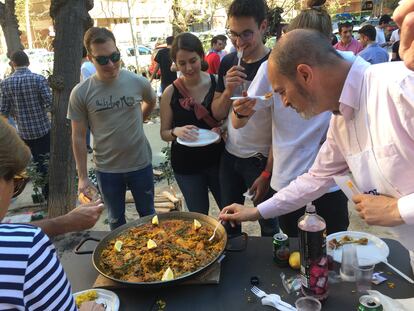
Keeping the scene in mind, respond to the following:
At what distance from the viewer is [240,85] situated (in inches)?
91.4

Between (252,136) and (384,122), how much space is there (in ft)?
3.70

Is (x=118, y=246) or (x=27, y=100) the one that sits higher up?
(x=27, y=100)

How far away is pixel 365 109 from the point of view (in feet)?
4.33

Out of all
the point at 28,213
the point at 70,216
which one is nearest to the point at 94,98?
the point at 70,216

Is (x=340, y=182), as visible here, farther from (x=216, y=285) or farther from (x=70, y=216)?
(x=70, y=216)

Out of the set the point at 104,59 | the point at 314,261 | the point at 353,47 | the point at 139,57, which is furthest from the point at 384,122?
the point at 139,57

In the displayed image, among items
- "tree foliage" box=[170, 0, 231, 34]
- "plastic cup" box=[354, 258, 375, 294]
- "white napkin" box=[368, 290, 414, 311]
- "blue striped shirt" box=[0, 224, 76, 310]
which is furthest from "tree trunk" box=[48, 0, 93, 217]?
"tree foliage" box=[170, 0, 231, 34]

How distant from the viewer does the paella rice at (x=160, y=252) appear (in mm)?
1637

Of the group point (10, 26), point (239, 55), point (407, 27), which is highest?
point (10, 26)

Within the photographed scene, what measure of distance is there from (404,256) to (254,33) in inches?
57.8

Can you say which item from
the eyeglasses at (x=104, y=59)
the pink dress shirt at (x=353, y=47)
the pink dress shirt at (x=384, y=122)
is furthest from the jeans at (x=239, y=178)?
the pink dress shirt at (x=353, y=47)

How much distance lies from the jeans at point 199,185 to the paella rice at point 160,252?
616 mm

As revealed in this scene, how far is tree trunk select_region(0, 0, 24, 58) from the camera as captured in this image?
578 centimetres

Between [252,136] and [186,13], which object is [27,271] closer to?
[252,136]
